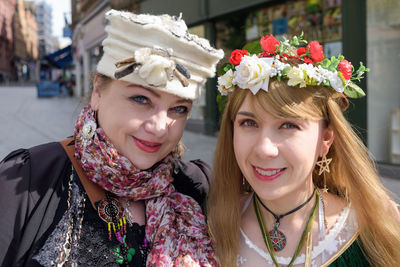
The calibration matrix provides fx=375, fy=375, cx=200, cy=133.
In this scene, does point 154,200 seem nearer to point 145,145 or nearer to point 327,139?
point 145,145

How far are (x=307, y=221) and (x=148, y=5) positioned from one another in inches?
360

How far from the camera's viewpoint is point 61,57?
29656mm

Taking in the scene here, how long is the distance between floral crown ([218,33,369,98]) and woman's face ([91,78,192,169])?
0.32m

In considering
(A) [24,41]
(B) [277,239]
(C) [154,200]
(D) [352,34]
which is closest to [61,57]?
(D) [352,34]

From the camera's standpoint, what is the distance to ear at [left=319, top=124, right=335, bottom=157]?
6.00 feet

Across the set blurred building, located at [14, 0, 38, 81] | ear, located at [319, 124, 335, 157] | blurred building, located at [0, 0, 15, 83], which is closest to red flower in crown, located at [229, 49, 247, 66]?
ear, located at [319, 124, 335, 157]

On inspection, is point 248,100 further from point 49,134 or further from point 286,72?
point 49,134

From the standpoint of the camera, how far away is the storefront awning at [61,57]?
2905 centimetres

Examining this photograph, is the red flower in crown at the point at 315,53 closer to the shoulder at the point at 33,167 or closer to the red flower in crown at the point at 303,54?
the red flower in crown at the point at 303,54

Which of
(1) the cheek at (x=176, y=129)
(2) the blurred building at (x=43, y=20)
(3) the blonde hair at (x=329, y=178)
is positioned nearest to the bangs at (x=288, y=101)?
(3) the blonde hair at (x=329, y=178)

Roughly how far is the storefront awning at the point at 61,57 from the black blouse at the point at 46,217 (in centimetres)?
2914

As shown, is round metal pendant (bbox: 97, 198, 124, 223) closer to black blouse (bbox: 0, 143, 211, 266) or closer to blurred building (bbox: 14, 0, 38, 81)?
black blouse (bbox: 0, 143, 211, 266)

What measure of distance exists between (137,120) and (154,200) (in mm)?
428

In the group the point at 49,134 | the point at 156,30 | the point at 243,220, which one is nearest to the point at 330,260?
the point at 243,220
